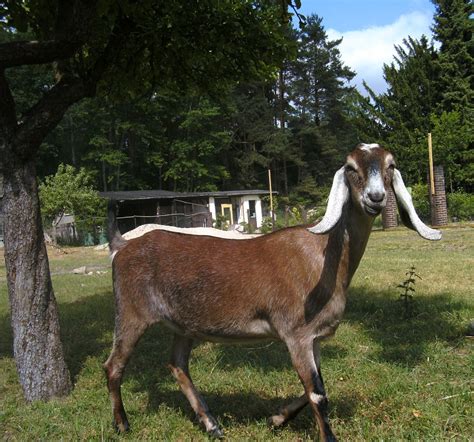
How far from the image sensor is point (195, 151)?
46.5 m

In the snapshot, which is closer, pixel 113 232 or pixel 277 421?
pixel 277 421

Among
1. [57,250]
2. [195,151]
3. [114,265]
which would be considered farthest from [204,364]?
[195,151]

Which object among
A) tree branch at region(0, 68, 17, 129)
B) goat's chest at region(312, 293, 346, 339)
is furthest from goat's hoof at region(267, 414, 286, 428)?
tree branch at region(0, 68, 17, 129)

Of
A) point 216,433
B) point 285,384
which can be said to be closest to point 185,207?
point 285,384

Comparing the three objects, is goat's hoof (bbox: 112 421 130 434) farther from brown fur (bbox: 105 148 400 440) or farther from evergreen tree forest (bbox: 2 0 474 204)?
evergreen tree forest (bbox: 2 0 474 204)

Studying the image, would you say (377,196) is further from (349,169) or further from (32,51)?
(32,51)

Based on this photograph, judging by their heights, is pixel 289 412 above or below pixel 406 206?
below

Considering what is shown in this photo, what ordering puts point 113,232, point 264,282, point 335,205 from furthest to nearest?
point 113,232 < point 264,282 < point 335,205

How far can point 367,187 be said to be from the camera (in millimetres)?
2986

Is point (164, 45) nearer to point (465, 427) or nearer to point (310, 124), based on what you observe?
point (465, 427)

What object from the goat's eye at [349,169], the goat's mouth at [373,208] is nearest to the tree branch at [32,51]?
the goat's eye at [349,169]

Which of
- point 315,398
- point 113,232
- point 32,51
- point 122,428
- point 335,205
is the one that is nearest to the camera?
point 335,205

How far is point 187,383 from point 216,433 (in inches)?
19.8

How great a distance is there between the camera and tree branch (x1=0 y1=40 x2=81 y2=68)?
4543 mm
